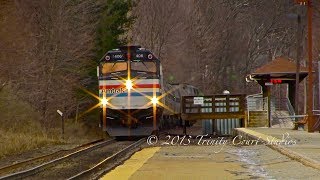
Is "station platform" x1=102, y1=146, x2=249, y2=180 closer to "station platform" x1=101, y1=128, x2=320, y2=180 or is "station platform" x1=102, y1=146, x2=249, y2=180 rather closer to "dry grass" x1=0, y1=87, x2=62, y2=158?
"station platform" x1=101, y1=128, x2=320, y2=180

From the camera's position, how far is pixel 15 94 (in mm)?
31500

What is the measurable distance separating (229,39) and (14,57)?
49303mm

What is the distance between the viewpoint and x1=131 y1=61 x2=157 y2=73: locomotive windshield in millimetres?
28750

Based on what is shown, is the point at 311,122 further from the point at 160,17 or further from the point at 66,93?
the point at 160,17

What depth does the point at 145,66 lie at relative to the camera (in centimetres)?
2898

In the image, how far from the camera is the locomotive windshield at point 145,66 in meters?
28.8

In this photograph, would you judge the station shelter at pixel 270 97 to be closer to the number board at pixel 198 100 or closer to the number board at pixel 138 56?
the number board at pixel 198 100

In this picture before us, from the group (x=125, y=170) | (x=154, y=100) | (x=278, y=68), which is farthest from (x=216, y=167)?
(x=278, y=68)

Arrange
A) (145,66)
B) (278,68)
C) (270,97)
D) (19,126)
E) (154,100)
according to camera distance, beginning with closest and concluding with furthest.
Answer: (154,100), (145,66), (19,126), (270,97), (278,68)

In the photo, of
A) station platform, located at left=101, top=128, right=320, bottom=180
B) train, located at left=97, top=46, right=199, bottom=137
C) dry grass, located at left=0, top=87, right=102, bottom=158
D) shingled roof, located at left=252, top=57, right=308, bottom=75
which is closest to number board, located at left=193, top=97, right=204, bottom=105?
shingled roof, located at left=252, top=57, right=308, bottom=75

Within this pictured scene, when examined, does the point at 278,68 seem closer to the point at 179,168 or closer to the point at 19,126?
the point at 19,126

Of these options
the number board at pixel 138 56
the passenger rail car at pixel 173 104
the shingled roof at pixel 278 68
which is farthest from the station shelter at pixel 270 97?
the number board at pixel 138 56

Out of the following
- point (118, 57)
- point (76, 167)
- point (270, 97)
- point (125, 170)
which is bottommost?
point (76, 167)

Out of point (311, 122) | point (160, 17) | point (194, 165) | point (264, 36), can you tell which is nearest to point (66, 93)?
point (311, 122)
